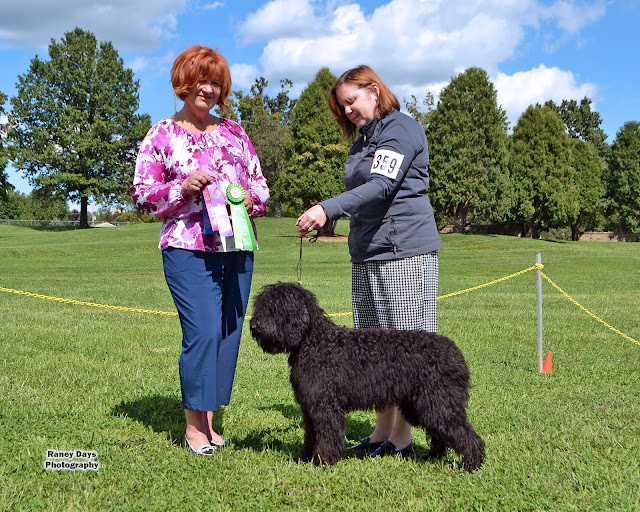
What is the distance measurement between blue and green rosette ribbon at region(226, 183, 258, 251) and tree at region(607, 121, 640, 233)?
154 ft

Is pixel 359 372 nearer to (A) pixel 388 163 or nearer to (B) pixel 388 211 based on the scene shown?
(B) pixel 388 211

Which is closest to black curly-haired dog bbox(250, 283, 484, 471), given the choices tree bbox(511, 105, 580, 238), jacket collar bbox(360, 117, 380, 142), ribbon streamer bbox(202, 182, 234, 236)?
ribbon streamer bbox(202, 182, 234, 236)

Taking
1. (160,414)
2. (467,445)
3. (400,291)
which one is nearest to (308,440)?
(467,445)

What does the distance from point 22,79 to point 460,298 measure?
44.8m

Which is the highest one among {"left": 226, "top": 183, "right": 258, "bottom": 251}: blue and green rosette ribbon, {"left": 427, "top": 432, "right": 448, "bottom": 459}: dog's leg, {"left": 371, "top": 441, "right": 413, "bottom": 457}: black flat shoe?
{"left": 226, "top": 183, "right": 258, "bottom": 251}: blue and green rosette ribbon

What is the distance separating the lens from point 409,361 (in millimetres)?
3564

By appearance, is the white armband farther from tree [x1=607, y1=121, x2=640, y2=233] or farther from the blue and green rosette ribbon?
tree [x1=607, y1=121, x2=640, y2=233]

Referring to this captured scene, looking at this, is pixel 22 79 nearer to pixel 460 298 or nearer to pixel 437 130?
pixel 437 130

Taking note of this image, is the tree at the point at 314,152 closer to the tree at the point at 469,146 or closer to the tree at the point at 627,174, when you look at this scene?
the tree at the point at 469,146

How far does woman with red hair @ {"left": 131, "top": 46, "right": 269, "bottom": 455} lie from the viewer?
147 inches

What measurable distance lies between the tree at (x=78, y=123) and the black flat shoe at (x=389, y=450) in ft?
144

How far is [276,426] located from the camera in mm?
4574

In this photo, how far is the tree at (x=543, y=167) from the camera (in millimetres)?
36938

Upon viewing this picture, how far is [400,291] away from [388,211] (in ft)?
1.77
